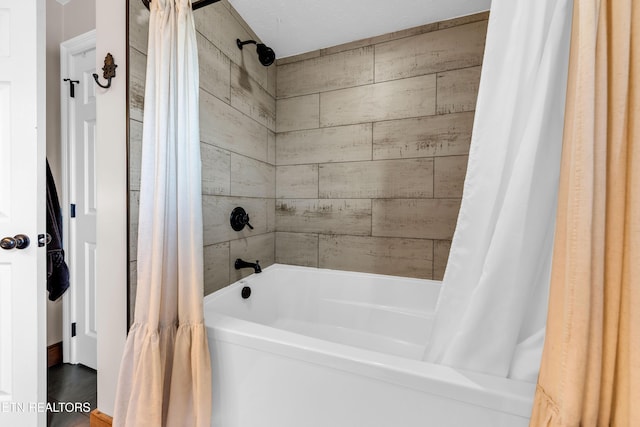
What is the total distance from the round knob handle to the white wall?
75cm

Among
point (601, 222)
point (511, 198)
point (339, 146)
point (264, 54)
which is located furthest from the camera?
point (339, 146)

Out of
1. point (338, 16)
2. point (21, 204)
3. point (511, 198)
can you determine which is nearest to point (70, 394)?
point (21, 204)

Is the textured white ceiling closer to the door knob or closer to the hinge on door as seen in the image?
the hinge on door

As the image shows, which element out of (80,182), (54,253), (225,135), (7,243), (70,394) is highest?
(225,135)

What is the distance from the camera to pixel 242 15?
1.78m

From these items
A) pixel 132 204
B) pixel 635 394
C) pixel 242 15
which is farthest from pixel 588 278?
pixel 242 15

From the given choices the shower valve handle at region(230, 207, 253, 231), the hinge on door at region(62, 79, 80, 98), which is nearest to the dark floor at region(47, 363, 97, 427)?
the shower valve handle at region(230, 207, 253, 231)

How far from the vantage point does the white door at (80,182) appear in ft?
5.82

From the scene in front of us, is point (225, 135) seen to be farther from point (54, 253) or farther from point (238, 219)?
point (54, 253)

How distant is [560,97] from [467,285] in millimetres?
519

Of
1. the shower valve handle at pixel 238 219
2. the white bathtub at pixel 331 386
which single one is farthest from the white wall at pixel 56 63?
the white bathtub at pixel 331 386

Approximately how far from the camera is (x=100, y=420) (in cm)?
125

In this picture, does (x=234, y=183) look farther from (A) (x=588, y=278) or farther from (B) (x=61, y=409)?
(A) (x=588, y=278)

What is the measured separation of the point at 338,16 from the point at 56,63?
6.11 feet
